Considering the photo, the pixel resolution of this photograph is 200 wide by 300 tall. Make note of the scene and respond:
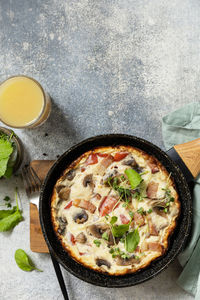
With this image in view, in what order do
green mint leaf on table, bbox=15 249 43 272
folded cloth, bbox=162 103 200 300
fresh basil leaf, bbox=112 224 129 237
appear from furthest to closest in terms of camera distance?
1. green mint leaf on table, bbox=15 249 43 272
2. folded cloth, bbox=162 103 200 300
3. fresh basil leaf, bbox=112 224 129 237

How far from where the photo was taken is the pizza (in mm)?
2766

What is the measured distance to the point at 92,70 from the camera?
11.3ft

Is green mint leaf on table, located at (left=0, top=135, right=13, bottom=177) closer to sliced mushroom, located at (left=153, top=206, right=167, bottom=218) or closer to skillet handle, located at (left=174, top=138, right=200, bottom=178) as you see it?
sliced mushroom, located at (left=153, top=206, right=167, bottom=218)

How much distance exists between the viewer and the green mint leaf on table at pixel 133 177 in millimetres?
2676

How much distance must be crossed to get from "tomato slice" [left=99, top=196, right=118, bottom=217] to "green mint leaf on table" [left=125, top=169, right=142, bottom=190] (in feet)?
0.74

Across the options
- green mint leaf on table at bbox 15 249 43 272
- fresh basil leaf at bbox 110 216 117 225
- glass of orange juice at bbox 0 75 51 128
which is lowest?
green mint leaf on table at bbox 15 249 43 272

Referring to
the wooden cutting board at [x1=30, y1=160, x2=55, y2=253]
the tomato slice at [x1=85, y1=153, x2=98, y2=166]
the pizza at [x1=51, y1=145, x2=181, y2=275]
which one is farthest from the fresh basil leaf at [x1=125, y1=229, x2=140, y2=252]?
the wooden cutting board at [x1=30, y1=160, x2=55, y2=253]

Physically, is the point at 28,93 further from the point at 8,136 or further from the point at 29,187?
the point at 29,187

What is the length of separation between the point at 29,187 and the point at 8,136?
0.52 meters

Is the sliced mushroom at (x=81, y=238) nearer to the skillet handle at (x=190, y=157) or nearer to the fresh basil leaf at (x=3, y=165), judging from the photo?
the fresh basil leaf at (x=3, y=165)

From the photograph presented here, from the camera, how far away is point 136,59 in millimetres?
3426

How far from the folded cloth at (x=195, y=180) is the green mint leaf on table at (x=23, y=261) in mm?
1396

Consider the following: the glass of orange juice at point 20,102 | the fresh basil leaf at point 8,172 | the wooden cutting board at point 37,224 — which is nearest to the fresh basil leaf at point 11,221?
the wooden cutting board at point 37,224

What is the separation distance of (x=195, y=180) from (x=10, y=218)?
5.85 ft
